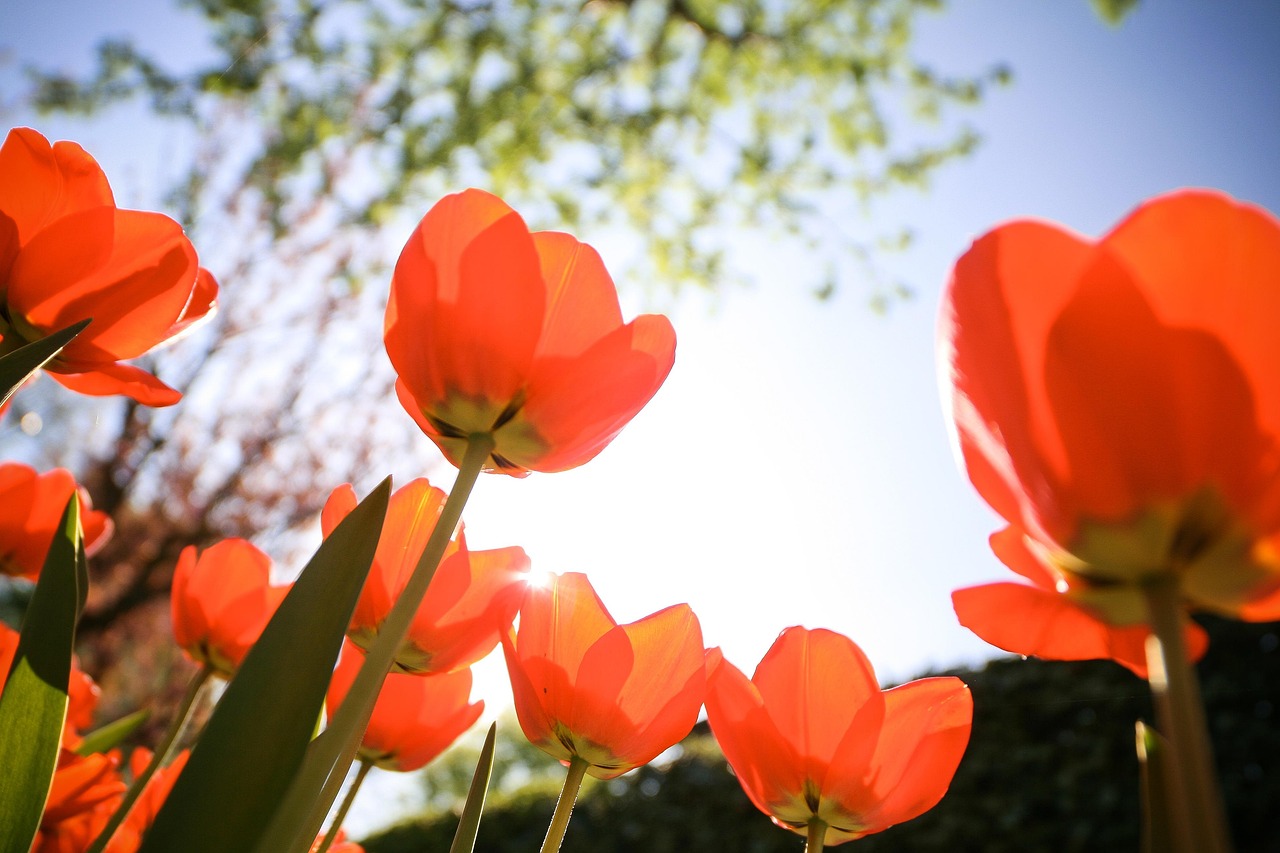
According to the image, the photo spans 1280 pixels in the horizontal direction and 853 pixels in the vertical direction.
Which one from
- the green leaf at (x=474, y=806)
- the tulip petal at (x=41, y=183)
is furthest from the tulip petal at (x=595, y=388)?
the tulip petal at (x=41, y=183)

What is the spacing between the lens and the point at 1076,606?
32cm

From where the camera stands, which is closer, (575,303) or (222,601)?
(575,303)

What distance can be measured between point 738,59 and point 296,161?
3543 mm

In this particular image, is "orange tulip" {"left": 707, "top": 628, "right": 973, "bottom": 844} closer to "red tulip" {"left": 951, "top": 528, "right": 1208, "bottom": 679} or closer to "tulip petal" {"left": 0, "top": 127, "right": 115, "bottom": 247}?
"red tulip" {"left": 951, "top": 528, "right": 1208, "bottom": 679}

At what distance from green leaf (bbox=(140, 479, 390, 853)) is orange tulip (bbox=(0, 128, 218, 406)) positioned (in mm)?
249

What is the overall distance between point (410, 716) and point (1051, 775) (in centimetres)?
297

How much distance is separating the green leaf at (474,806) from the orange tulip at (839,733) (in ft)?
0.52

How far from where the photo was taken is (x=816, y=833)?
0.53m

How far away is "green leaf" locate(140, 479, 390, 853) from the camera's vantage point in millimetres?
330

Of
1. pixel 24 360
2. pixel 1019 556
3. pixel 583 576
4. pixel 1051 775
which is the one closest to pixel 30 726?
pixel 24 360

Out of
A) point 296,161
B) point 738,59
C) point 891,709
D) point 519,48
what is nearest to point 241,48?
point 296,161

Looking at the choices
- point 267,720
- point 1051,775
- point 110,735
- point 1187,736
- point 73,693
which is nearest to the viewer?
point 1187,736

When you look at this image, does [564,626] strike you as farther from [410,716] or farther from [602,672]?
[410,716]

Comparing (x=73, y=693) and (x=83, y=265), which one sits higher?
(x=83, y=265)
